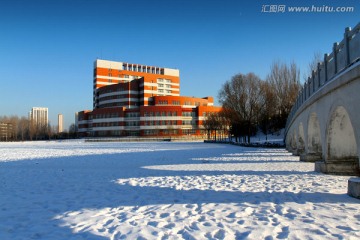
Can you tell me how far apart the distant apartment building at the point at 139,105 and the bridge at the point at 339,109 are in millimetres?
71260

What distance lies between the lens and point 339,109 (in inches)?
431

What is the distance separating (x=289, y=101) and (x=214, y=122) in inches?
595

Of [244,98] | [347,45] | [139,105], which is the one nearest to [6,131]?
[139,105]

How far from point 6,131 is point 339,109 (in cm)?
12009

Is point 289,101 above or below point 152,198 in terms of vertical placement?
above

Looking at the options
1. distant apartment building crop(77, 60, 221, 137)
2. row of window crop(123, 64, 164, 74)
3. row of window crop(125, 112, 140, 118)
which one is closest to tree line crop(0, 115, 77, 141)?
distant apartment building crop(77, 60, 221, 137)

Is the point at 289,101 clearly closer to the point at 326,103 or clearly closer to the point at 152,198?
the point at 326,103

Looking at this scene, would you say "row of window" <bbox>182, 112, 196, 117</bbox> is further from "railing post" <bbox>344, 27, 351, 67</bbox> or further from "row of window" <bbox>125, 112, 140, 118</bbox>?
"railing post" <bbox>344, 27, 351, 67</bbox>

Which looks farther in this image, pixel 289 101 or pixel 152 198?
pixel 289 101

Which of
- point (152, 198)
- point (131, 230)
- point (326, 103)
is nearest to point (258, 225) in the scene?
point (131, 230)

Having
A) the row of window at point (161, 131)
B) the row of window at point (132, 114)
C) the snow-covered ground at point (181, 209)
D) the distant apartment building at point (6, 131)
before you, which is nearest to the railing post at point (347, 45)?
the snow-covered ground at point (181, 209)

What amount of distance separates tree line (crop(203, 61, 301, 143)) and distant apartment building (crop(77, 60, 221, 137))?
27.8m

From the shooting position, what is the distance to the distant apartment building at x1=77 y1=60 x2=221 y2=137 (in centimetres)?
8844

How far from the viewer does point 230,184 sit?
34.3ft
